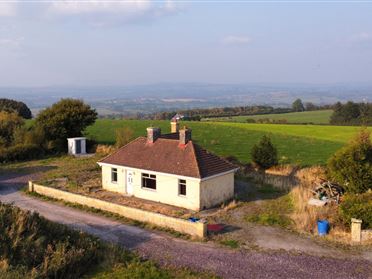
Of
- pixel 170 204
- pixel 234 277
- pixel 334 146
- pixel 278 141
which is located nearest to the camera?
pixel 234 277

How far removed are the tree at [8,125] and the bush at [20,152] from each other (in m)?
2.56

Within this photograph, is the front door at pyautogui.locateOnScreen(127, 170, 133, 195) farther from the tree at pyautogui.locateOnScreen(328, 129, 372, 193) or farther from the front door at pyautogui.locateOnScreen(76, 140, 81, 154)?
the front door at pyautogui.locateOnScreen(76, 140, 81, 154)

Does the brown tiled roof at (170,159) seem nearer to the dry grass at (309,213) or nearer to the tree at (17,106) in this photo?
the dry grass at (309,213)

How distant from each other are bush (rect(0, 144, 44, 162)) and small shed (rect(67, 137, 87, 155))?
9.06 ft

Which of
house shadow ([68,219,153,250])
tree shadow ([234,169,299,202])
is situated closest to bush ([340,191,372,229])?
tree shadow ([234,169,299,202])

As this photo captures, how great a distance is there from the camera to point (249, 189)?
28.0 metres

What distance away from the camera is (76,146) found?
1663 inches

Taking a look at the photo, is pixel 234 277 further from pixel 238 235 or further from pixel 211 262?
pixel 238 235

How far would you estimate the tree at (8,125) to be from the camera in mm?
43075

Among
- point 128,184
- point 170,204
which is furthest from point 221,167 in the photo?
point 128,184

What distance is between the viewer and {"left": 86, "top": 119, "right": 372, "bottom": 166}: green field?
132ft

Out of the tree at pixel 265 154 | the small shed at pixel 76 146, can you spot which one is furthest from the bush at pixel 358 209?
the small shed at pixel 76 146

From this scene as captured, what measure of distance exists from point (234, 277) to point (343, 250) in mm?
5511

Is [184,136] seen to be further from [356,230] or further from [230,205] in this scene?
[356,230]
